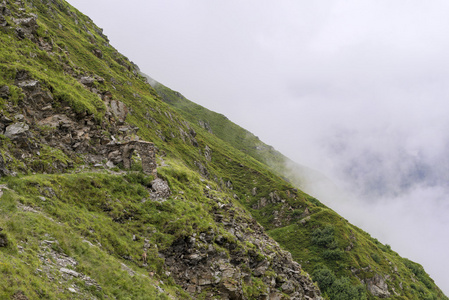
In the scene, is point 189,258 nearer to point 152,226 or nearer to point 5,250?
point 152,226

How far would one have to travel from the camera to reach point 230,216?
4034 cm

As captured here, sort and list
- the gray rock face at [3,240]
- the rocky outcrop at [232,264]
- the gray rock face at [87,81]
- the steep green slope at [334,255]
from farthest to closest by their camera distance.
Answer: the steep green slope at [334,255] < the gray rock face at [87,81] < the rocky outcrop at [232,264] < the gray rock face at [3,240]

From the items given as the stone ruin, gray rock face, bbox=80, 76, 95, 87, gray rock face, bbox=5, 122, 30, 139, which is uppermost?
gray rock face, bbox=80, 76, 95, 87

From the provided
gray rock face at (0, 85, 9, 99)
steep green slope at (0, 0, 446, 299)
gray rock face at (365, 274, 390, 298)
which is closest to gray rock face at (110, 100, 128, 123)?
steep green slope at (0, 0, 446, 299)

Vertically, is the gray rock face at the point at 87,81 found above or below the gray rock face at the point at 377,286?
above

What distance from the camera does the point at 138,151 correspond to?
35.6m

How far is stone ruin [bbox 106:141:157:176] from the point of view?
117 ft

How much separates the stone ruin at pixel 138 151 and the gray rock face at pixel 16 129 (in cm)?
1007

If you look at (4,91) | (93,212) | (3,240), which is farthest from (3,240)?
(4,91)

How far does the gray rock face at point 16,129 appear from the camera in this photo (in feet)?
86.6

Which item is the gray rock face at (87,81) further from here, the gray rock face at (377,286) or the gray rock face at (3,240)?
the gray rock face at (377,286)

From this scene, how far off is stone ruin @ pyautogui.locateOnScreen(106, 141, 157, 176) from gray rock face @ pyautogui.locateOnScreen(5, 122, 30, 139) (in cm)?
1007

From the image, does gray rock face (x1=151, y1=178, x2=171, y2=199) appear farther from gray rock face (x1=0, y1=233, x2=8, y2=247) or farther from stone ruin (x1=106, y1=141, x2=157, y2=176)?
gray rock face (x1=0, y1=233, x2=8, y2=247)

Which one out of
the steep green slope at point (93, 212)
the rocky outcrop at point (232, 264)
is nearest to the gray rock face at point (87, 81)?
the steep green slope at point (93, 212)
